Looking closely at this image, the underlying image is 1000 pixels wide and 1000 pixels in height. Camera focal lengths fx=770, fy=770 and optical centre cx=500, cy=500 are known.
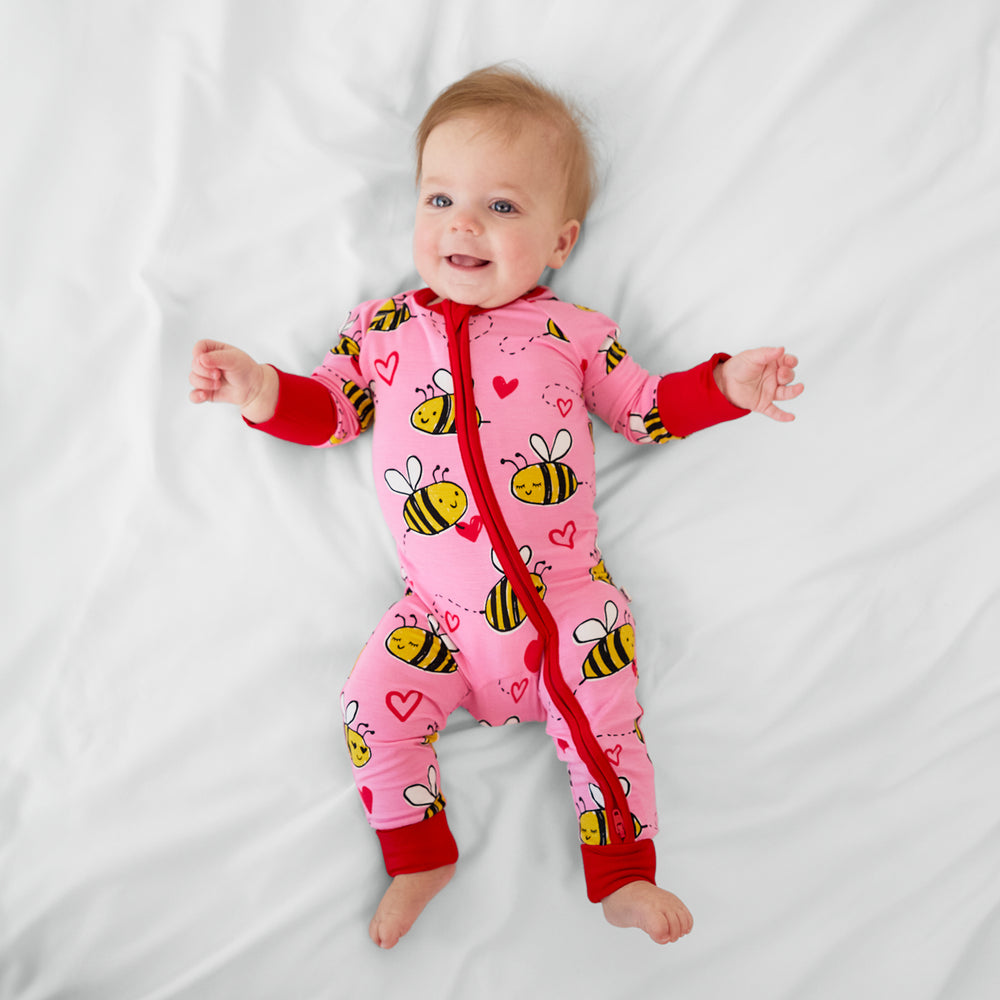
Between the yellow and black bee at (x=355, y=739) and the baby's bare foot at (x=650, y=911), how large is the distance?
407 millimetres

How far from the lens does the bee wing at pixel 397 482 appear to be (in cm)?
126

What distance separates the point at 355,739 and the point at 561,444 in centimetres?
57

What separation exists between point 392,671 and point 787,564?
69 centimetres

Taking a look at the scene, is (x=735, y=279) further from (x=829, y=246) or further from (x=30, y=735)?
(x=30, y=735)

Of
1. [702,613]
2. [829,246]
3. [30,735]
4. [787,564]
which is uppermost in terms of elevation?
[829,246]

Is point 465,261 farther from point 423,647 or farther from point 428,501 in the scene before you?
point 423,647

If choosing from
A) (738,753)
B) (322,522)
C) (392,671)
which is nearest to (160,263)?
(322,522)

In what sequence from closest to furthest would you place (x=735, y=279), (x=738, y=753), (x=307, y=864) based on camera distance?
(x=307, y=864) < (x=738, y=753) < (x=735, y=279)

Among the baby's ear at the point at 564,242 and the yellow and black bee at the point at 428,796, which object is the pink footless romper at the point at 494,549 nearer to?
the yellow and black bee at the point at 428,796

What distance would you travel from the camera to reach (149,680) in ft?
4.00

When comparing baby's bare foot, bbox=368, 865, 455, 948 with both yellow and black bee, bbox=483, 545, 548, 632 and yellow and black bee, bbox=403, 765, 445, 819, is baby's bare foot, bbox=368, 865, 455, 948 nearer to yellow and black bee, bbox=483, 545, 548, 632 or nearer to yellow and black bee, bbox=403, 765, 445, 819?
yellow and black bee, bbox=403, 765, 445, 819

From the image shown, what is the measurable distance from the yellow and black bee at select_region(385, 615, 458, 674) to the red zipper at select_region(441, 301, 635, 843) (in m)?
0.15

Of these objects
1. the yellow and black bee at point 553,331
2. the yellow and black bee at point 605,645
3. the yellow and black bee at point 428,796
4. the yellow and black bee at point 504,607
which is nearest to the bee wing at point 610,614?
the yellow and black bee at point 605,645

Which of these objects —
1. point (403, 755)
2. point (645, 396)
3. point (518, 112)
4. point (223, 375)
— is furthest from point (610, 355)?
point (403, 755)
